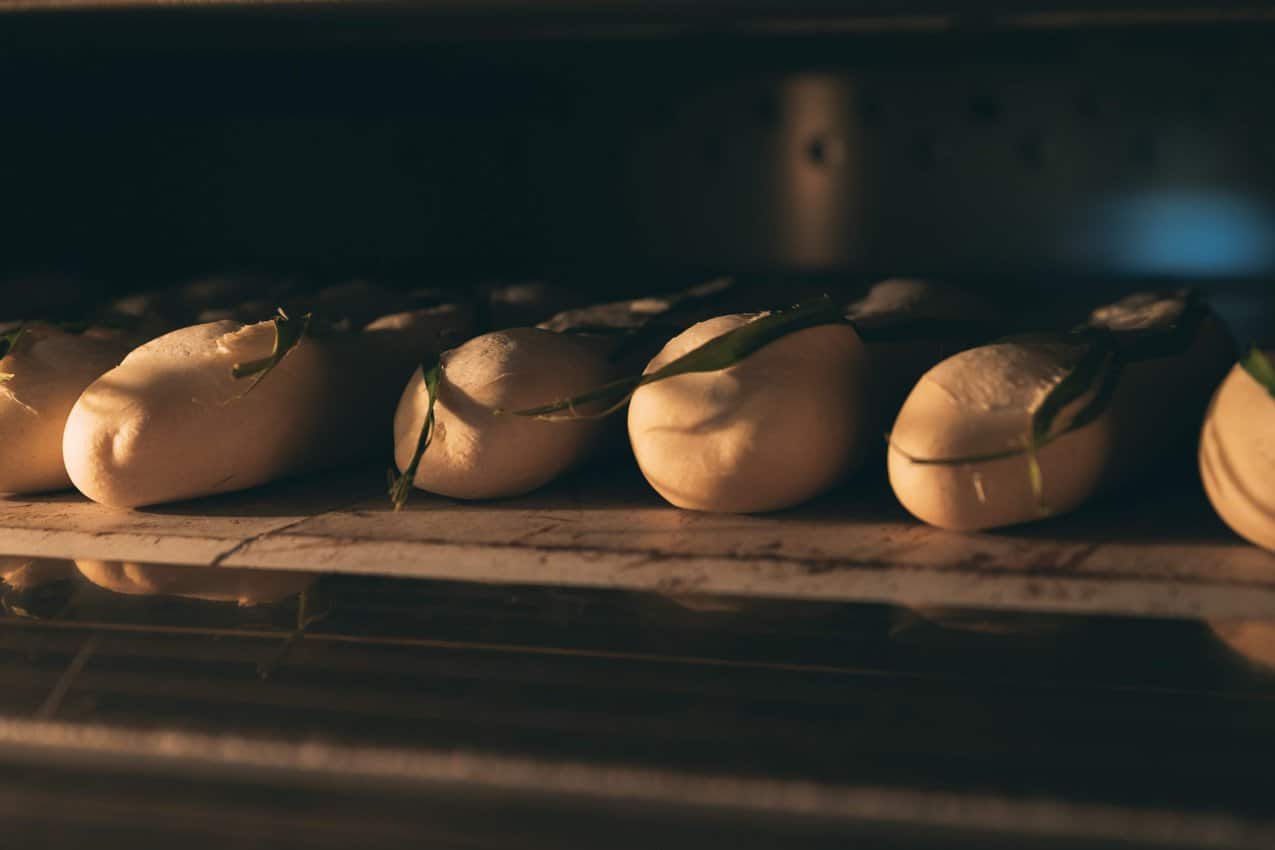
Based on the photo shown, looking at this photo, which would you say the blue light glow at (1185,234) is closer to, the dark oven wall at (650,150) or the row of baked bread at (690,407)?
the dark oven wall at (650,150)

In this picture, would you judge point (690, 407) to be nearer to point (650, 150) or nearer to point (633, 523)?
point (633, 523)

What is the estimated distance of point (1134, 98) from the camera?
132 cm

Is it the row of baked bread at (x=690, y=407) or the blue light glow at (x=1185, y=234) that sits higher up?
the row of baked bread at (x=690, y=407)

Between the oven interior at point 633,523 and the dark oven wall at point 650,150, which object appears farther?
the dark oven wall at point 650,150

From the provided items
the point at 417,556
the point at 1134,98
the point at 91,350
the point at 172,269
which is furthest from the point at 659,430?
the point at 172,269

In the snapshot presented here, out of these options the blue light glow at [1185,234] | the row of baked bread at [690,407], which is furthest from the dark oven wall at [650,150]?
the row of baked bread at [690,407]

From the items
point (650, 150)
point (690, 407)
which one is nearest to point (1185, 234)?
point (650, 150)

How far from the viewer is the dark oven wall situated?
4.25ft

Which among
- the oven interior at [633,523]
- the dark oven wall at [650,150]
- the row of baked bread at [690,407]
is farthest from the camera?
the dark oven wall at [650,150]

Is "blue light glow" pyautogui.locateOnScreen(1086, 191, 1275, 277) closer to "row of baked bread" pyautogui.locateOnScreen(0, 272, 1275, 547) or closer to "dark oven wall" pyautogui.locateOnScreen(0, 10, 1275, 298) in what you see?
"dark oven wall" pyautogui.locateOnScreen(0, 10, 1275, 298)

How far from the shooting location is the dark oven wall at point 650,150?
4.25 feet

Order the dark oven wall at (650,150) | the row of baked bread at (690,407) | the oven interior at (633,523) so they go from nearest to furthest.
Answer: the oven interior at (633,523) < the row of baked bread at (690,407) < the dark oven wall at (650,150)

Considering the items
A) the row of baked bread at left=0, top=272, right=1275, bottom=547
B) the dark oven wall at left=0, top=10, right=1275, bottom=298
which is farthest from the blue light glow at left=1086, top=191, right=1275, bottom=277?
the row of baked bread at left=0, top=272, right=1275, bottom=547

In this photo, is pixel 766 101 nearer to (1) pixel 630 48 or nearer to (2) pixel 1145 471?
(1) pixel 630 48
